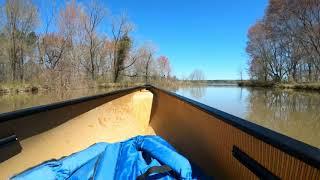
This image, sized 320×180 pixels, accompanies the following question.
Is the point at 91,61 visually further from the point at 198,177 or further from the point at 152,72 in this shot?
the point at 198,177

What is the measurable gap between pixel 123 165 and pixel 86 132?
1.11 metres

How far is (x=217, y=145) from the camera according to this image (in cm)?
202

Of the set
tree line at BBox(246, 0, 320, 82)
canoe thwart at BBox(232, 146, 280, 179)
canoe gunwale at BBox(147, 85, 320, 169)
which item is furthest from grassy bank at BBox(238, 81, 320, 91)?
canoe gunwale at BBox(147, 85, 320, 169)

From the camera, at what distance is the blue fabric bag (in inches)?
75.4

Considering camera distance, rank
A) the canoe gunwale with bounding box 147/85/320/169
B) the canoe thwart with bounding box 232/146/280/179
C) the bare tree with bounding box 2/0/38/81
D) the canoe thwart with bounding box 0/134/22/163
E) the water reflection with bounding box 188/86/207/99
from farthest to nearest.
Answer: the bare tree with bounding box 2/0/38/81 → the water reflection with bounding box 188/86/207/99 → the canoe thwart with bounding box 0/134/22/163 → the canoe thwart with bounding box 232/146/280/179 → the canoe gunwale with bounding box 147/85/320/169

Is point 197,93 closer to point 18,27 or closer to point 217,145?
point 18,27

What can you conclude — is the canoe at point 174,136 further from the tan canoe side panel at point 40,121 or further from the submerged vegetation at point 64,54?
the submerged vegetation at point 64,54

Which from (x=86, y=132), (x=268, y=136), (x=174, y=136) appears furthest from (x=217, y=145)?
(x=86, y=132)

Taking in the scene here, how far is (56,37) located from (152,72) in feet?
51.4

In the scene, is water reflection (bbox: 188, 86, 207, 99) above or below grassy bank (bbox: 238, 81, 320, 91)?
below

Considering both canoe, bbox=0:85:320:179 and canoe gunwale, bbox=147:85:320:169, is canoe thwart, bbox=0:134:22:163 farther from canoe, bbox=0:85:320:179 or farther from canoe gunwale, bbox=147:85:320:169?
canoe gunwale, bbox=147:85:320:169

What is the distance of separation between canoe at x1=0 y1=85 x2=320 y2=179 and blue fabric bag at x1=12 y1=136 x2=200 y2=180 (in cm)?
15

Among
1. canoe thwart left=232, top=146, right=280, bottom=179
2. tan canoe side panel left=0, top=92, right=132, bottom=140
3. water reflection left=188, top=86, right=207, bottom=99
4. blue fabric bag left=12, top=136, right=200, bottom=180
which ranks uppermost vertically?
tan canoe side panel left=0, top=92, right=132, bottom=140

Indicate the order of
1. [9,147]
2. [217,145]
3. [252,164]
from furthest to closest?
[217,145], [9,147], [252,164]
